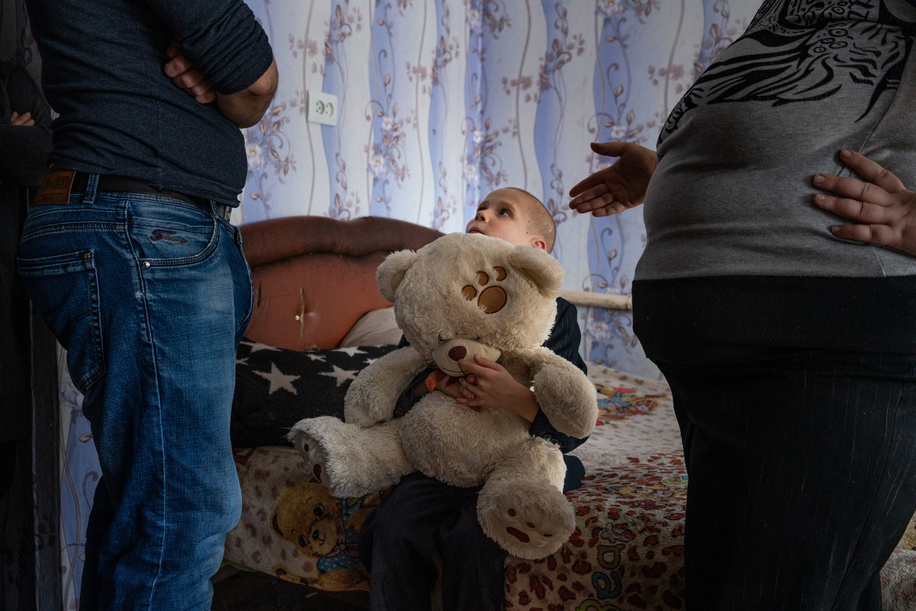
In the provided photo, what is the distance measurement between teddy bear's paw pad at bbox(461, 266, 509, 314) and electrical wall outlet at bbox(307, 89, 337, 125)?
1.18 meters

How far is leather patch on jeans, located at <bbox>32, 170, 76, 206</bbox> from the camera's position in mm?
868

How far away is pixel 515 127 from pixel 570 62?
35 cm

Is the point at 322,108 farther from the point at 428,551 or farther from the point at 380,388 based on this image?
the point at 428,551

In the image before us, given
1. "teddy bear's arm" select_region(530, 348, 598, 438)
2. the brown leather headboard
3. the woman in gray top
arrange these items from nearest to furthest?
1. the woman in gray top
2. "teddy bear's arm" select_region(530, 348, 598, 438)
3. the brown leather headboard

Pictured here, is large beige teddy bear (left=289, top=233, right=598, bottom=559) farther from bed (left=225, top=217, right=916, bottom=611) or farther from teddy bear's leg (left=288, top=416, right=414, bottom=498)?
bed (left=225, top=217, right=916, bottom=611)

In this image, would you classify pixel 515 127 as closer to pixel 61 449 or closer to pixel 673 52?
pixel 673 52

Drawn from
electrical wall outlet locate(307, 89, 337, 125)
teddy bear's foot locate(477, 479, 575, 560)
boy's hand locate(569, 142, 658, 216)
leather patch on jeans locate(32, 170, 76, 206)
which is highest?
electrical wall outlet locate(307, 89, 337, 125)

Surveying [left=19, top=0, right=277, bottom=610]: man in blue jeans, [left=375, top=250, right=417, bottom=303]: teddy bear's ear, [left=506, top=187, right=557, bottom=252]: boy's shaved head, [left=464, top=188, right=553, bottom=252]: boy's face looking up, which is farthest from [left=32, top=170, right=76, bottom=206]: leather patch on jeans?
[left=506, top=187, right=557, bottom=252]: boy's shaved head

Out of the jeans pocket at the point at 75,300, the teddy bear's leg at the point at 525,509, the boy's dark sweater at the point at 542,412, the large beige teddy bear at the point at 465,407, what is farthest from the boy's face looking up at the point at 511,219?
the jeans pocket at the point at 75,300

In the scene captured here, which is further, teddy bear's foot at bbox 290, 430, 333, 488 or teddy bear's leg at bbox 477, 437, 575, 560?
teddy bear's foot at bbox 290, 430, 333, 488

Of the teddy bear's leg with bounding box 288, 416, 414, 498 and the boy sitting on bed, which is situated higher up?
the teddy bear's leg with bounding box 288, 416, 414, 498

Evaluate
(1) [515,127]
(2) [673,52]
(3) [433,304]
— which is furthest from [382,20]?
(3) [433,304]

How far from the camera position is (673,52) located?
2373 mm

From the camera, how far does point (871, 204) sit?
62 cm
